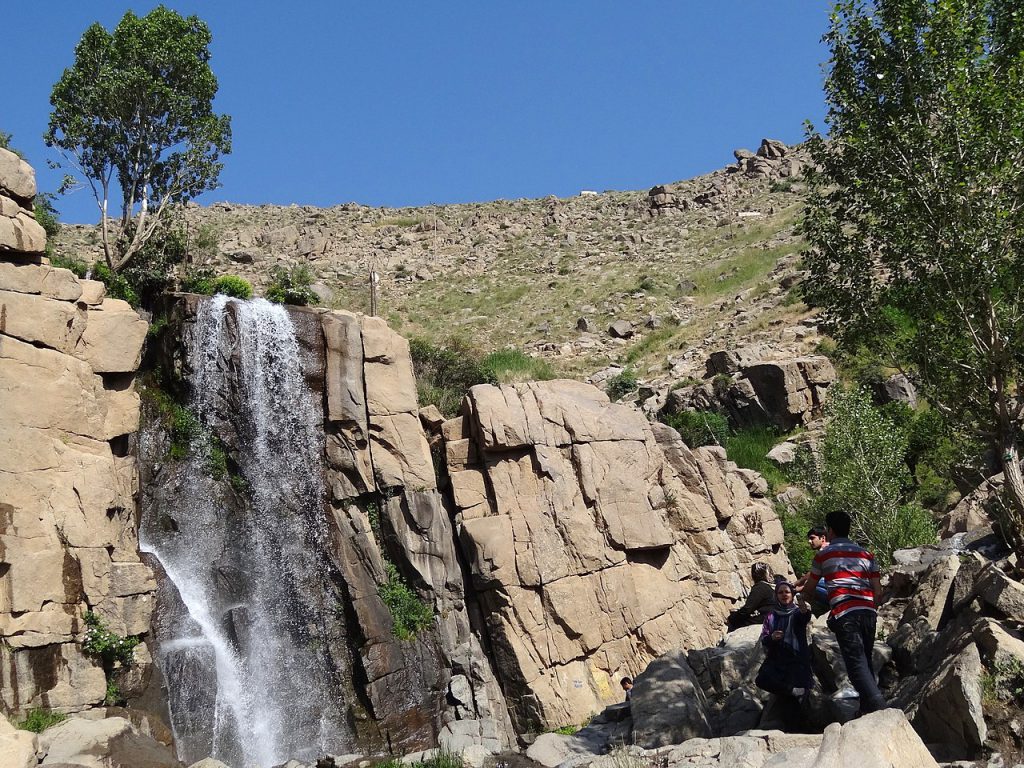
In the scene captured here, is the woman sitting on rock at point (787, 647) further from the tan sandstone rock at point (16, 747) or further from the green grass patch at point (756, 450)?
the green grass patch at point (756, 450)

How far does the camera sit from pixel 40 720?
1340 cm

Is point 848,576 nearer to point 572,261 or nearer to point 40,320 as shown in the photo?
point 40,320

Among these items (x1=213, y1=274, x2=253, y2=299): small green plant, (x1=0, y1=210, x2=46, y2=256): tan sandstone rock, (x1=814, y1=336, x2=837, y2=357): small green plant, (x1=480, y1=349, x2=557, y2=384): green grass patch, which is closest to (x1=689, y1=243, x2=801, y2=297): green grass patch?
(x1=814, y1=336, x2=837, y2=357): small green plant

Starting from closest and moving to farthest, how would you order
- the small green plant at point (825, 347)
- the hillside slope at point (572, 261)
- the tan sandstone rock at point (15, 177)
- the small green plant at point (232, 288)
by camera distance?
1. the tan sandstone rock at point (15, 177)
2. the small green plant at point (232, 288)
3. the small green plant at point (825, 347)
4. the hillside slope at point (572, 261)

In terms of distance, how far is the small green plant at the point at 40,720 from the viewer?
13.2 meters

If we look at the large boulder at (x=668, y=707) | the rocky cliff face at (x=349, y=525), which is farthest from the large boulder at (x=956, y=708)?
the rocky cliff face at (x=349, y=525)

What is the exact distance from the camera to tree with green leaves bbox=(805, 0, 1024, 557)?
11.8 meters

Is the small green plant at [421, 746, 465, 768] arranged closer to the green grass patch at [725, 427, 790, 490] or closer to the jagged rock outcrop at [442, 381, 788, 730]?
the jagged rock outcrop at [442, 381, 788, 730]

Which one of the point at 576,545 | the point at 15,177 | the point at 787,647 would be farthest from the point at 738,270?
the point at 787,647

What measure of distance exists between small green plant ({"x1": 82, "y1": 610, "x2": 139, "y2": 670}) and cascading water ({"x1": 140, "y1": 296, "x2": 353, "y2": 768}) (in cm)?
87

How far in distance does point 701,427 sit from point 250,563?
2109 cm

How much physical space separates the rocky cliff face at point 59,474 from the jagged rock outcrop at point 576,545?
7.44m

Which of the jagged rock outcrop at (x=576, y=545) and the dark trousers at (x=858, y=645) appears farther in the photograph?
the jagged rock outcrop at (x=576, y=545)

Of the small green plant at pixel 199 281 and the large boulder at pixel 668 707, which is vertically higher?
the small green plant at pixel 199 281
